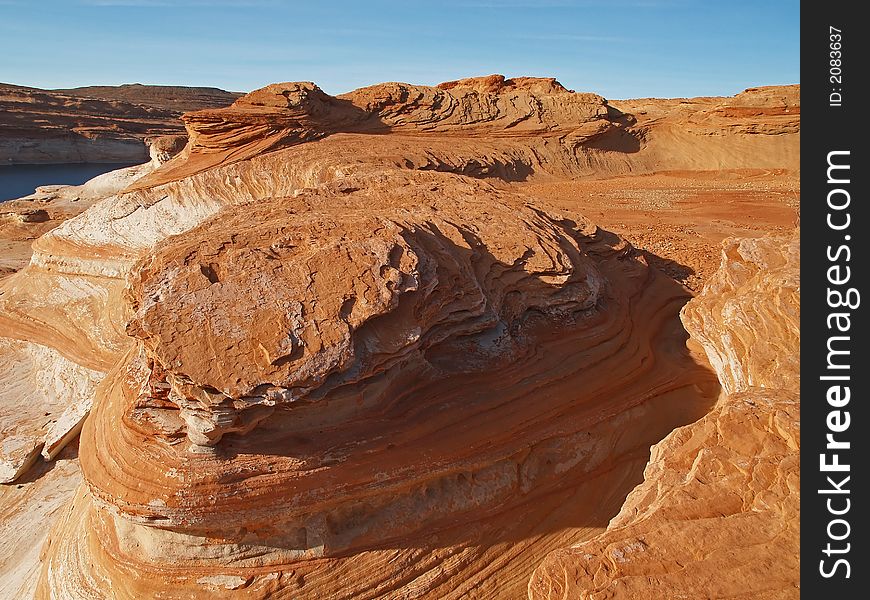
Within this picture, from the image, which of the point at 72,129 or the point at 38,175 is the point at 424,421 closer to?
the point at 38,175

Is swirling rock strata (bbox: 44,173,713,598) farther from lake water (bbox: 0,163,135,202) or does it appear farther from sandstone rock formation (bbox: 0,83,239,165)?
sandstone rock formation (bbox: 0,83,239,165)

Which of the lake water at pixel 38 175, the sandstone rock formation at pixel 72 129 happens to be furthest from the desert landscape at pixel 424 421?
the sandstone rock formation at pixel 72 129

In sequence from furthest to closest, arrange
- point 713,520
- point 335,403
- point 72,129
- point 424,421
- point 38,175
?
point 72,129 → point 38,175 → point 424,421 → point 335,403 → point 713,520

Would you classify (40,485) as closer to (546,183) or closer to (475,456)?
(475,456)

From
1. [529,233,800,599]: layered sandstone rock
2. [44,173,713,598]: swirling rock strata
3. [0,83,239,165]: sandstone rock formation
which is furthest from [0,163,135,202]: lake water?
[529,233,800,599]: layered sandstone rock
